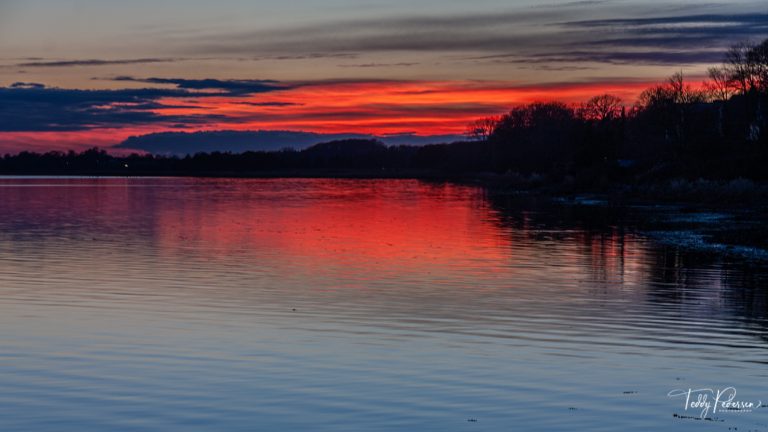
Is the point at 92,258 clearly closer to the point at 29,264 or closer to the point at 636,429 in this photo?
the point at 29,264

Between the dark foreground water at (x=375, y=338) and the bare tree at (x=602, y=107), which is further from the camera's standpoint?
the bare tree at (x=602, y=107)

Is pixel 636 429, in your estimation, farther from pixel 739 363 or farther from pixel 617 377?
pixel 739 363

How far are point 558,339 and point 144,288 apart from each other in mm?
13503

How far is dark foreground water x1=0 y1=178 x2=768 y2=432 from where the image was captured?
14.0 meters

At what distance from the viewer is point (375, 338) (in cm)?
2009

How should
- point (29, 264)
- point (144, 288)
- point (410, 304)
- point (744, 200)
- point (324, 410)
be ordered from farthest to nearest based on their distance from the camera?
point (744, 200) → point (29, 264) → point (144, 288) → point (410, 304) → point (324, 410)

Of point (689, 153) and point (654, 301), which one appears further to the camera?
point (689, 153)

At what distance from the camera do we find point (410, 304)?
2519 centimetres

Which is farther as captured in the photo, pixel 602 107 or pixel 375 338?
pixel 602 107

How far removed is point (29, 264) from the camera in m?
34.3

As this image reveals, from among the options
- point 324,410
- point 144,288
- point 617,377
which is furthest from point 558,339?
point 144,288

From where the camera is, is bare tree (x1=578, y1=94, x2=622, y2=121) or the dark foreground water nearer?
the dark foreground water

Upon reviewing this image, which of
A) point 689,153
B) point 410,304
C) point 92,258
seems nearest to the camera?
point 410,304

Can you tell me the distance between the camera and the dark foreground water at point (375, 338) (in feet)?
46.0
